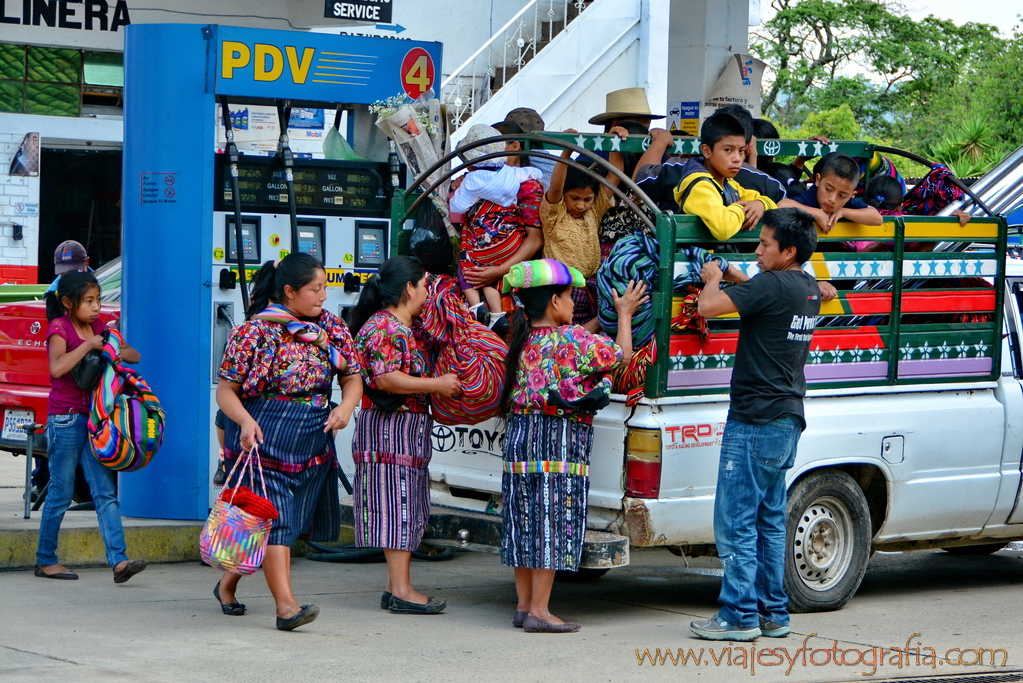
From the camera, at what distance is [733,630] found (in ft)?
19.8

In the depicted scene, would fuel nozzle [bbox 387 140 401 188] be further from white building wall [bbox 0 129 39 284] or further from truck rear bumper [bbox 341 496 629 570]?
white building wall [bbox 0 129 39 284]

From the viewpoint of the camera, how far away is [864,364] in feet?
22.4

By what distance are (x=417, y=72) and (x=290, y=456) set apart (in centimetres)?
356

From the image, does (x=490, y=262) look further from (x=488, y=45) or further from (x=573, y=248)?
(x=488, y=45)

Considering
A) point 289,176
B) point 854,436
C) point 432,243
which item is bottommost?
point 854,436

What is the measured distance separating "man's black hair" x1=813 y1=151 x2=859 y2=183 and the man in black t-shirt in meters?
0.79

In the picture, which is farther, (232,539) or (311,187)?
(311,187)

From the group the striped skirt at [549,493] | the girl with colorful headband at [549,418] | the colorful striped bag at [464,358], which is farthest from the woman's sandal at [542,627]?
the colorful striped bag at [464,358]

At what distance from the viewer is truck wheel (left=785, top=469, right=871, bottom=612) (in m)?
6.56

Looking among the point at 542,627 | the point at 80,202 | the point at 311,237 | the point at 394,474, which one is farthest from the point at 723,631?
the point at 80,202

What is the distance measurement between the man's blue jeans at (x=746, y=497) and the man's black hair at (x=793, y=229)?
77 cm

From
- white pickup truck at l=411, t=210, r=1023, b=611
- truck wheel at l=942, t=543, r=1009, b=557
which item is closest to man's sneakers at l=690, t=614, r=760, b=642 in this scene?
white pickup truck at l=411, t=210, r=1023, b=611

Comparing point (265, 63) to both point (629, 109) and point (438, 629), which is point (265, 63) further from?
point (438, 629)

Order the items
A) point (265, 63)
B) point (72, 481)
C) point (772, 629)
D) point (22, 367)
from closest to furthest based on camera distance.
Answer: point (772, 629), point (72, 481), point (265, 63), point (22, 367)
